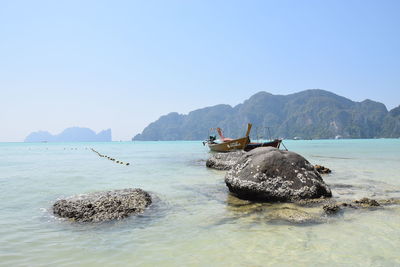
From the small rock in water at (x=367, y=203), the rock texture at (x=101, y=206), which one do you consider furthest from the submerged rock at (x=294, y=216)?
the rock texture at (x=101, y=206)

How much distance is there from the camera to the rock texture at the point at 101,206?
7.54 meters

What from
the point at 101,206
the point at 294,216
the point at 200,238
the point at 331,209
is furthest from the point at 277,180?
the point at 101,206

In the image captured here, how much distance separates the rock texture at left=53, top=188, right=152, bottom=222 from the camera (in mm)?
7539

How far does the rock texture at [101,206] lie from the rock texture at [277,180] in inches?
131

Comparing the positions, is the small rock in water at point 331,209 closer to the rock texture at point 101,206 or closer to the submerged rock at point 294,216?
the submerged rock at point 294,216

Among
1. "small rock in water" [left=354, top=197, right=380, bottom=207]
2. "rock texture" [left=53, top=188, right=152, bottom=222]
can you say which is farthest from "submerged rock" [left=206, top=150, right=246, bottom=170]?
"rock texture" [left=53, top=188, right=152, bottom=222]

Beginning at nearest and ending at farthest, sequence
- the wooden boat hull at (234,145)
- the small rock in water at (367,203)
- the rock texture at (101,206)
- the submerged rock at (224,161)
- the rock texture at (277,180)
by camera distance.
Answer: the rock texture at (101,206) < the small rock in water at (367,203) < the rock texture at (277,180) < the submerged rock at (224,161) < the wooden boat hull at (234,145)

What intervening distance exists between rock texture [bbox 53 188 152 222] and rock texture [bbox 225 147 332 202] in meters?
3.33

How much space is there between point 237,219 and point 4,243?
5235 millimetres

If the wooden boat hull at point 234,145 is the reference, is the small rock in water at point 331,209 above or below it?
below

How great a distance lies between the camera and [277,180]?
9555 mm

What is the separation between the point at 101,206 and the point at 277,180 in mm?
5579

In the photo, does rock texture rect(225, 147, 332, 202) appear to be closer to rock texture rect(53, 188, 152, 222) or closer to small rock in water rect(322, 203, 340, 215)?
small rock in water rect(322, 203, 340, 215)

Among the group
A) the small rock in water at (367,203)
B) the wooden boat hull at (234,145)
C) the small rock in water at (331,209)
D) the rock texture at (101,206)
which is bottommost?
the small rock in water at (367,203)
